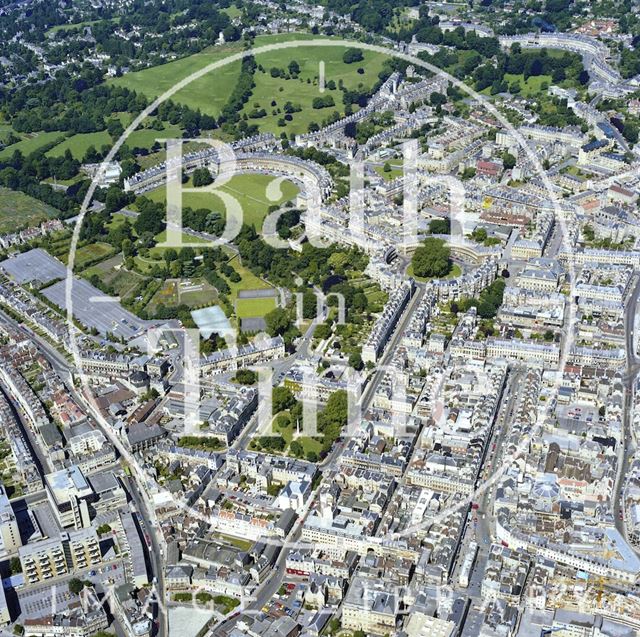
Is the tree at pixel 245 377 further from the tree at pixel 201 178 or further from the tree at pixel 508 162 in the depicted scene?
the tree at pixel 508 162

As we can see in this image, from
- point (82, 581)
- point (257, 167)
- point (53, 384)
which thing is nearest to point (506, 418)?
point (82, 581)

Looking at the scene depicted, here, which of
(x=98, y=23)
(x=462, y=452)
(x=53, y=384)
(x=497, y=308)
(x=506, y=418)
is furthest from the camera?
(x=98, y=23)

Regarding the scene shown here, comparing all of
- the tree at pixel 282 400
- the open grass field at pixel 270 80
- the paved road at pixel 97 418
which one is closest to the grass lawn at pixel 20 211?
the paved road at pixel 97 418

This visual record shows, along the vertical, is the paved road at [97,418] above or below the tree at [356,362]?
below

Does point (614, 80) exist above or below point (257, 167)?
above

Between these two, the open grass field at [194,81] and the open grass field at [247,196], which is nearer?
the open grass field at [247,196]

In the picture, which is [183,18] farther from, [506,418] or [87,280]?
[506,418]

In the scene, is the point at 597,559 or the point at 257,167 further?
the point at 257,167
